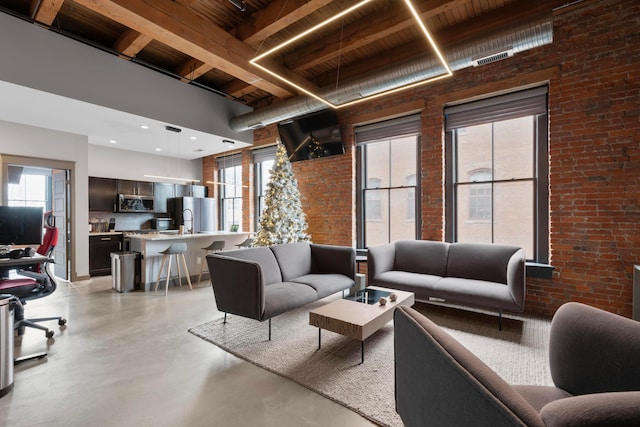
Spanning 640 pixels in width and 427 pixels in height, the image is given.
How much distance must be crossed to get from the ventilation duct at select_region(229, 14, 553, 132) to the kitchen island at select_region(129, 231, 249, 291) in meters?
2.84

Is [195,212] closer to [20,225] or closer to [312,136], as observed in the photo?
[312,136]

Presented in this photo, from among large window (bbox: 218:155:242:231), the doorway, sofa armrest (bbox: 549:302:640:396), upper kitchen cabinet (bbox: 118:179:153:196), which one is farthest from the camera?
large window (bbox: 218:155:242:231)

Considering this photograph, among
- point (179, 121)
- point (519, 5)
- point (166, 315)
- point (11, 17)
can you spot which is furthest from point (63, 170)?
point (519, 5)

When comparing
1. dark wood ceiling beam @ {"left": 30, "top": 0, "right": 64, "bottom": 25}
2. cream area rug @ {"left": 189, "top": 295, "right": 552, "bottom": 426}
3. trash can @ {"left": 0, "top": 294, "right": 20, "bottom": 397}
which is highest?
dark wood ceiling beam @ {"left": 30, "top": 0, "right": 64, "bottom": 25}

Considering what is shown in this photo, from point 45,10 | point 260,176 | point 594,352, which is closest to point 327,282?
point 594,352

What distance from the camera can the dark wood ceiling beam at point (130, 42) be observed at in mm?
4085

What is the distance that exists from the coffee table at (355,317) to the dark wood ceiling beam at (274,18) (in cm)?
335

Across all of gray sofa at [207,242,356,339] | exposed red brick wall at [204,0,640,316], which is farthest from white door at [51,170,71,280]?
exposed red brick wall at [204,0,640,316]

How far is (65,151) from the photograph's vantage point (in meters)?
5.96

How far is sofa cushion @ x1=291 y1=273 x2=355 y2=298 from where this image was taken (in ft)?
12.4

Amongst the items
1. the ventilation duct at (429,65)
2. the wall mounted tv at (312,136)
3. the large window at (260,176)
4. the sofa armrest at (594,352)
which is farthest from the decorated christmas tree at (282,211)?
the sofa armrest at (594,352)

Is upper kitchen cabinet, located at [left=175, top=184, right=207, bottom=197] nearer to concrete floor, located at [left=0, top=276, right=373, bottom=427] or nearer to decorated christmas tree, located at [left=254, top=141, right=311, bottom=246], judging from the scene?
decorated christmas tree, located at [left=254, top=141, right=311, bottom=246]

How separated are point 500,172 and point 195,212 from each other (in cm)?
739

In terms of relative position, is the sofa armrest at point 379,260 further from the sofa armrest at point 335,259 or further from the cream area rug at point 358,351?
the cream area rug at point 358,351
